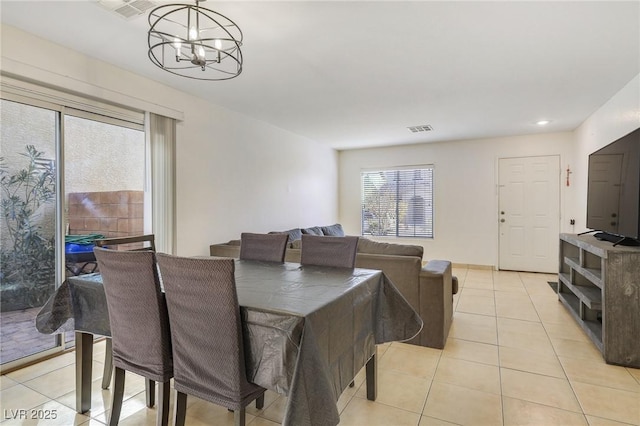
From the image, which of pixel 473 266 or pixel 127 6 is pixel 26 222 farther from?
pixel 473 266

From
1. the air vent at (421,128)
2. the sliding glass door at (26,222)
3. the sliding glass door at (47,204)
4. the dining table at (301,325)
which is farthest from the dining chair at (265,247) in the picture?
the air vent at (421,128)

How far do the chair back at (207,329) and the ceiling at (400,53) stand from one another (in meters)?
1.63

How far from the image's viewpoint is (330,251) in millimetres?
2432

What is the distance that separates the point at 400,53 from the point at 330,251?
5.50ft

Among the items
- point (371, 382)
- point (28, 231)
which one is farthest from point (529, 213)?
point (28, 231)

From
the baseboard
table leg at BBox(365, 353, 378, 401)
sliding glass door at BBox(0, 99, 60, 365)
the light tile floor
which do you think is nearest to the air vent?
the baseboard

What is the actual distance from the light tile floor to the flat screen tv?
1.01m

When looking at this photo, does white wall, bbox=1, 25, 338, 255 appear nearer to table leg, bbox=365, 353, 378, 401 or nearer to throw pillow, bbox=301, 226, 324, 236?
throw pillow, bbox=301, 226, 324, 236

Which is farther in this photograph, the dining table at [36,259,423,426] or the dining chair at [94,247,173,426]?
the dining chair at [94,247,173,426]

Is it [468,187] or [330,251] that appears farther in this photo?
[468,187]

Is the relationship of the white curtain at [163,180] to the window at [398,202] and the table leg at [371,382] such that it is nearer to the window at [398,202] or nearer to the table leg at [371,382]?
the table leg at [371,382]

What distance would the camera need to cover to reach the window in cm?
652

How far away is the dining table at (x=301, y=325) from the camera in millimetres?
1266

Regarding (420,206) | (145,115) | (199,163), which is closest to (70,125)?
(145,115)
